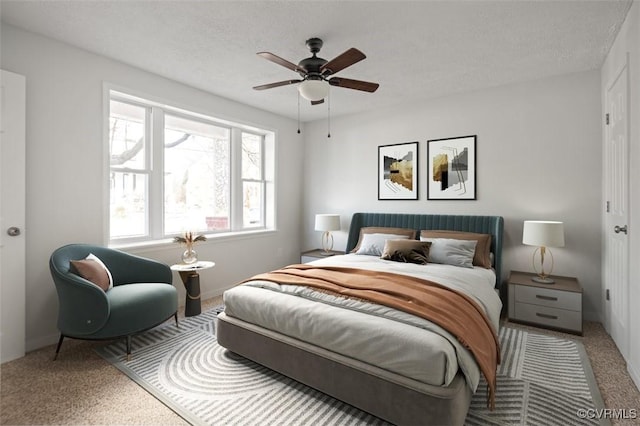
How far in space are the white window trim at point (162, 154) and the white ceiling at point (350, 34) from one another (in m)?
0.33

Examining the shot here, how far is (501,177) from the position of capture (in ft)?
12.7

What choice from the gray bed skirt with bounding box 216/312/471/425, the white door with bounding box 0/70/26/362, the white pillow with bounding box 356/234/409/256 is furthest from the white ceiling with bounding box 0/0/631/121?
the gray bed skirt with bounding box 216/312/471/425

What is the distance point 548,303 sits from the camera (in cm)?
317

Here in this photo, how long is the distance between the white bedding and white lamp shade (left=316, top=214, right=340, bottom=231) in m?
1.97

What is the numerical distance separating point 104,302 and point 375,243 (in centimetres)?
293

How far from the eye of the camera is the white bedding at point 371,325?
5.57 ft

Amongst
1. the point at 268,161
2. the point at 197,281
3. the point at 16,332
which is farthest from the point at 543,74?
the point at 16,332

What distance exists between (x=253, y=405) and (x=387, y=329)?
100cm

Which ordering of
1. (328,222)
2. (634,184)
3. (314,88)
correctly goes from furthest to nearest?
(328,222), (314,88), (634,184)

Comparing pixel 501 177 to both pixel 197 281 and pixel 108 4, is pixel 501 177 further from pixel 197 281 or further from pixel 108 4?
pixel 108 4

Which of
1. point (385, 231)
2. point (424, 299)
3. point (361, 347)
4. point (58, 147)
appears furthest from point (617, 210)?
point (58, 147)

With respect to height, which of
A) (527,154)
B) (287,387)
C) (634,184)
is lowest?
(287,387)

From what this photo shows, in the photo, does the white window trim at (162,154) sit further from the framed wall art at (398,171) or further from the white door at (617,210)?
the white door at (617,210)

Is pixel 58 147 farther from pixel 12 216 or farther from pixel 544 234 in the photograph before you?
pixel 544 234
